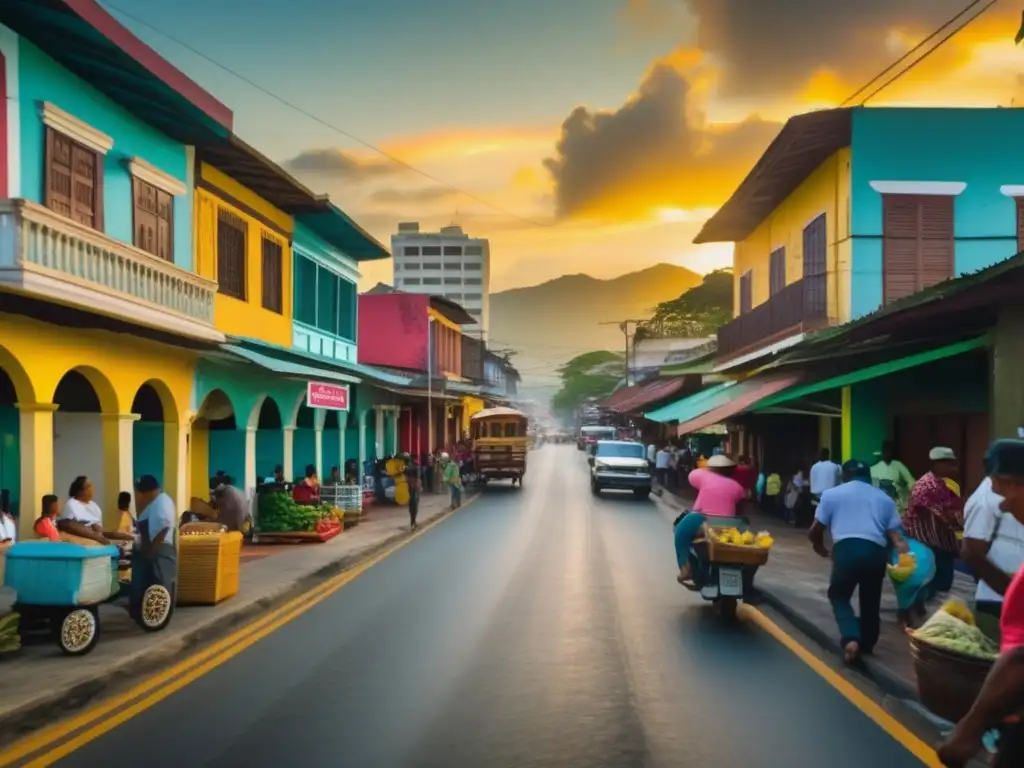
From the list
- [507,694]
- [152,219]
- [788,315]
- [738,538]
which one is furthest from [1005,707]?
[788,315]

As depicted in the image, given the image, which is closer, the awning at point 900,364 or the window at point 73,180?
the awning at point 900,364

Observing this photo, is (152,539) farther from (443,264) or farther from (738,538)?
(443,264)

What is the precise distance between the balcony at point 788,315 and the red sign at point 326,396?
32.4ft

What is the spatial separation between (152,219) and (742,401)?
35.8ft

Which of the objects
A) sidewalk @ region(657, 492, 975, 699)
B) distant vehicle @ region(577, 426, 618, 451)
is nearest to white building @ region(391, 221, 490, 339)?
distant vehicle @ region(577, 426, 618, 451)

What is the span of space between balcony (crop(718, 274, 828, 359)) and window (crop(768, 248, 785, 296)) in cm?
107

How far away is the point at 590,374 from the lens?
150500 millimetres

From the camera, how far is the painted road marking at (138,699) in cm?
618

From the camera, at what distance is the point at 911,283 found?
20.7m

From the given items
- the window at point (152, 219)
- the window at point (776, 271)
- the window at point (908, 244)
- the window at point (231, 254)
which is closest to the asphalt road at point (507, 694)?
the window at point (152, 219)

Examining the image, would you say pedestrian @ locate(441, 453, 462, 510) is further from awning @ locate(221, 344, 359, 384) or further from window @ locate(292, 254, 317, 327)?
awning @ locate(221, 344, 359, 384)

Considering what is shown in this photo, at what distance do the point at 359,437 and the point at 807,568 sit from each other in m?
17.1

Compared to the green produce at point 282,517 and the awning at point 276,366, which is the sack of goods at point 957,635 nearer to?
the awning at point 276,366

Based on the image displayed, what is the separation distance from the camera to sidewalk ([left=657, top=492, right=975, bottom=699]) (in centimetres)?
774
